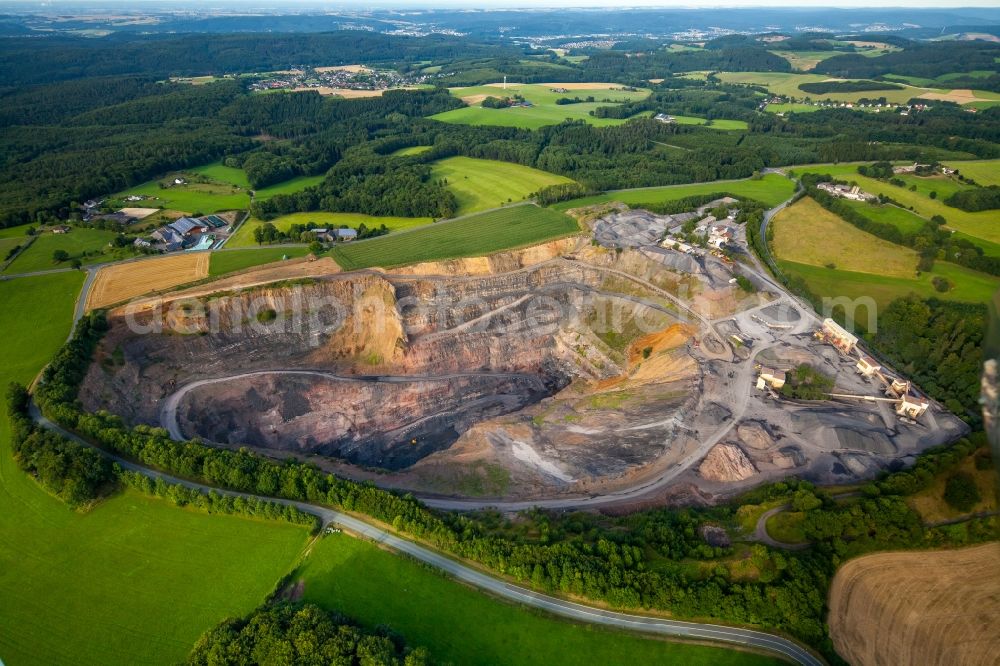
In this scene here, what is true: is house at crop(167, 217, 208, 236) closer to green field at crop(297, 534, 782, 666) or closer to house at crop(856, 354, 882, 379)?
green field at crop(297, 534, 782, 666)

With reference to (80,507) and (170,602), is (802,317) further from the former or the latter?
(80,507)

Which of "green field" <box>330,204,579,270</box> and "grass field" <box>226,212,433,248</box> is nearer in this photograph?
"green field" <box>330,204,579,270</box>

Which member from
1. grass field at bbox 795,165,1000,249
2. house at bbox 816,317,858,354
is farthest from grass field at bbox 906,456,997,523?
grass field at bbox 795,165,1000,249

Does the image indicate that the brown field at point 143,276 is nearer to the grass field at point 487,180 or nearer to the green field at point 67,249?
the green field at point 67,249

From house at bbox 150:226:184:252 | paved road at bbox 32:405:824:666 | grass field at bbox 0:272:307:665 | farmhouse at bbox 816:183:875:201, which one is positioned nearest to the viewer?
paved road at bbox 32:405:824:666

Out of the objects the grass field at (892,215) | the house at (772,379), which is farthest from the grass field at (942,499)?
the grass field at (892,215)
